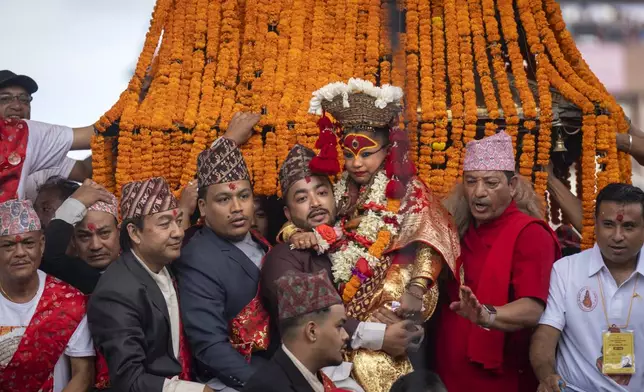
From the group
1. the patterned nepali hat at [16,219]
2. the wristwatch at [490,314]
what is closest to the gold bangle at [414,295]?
the wristwatch at [490,314]

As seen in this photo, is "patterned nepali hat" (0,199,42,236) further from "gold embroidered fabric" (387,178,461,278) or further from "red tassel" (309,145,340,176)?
"gold embroidered fabric" (387,178,461,278)

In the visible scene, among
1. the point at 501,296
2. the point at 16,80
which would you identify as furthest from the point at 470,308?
the point at 16,80

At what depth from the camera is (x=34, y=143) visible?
14.7 feet

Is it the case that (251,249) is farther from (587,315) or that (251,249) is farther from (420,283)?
(587,315)

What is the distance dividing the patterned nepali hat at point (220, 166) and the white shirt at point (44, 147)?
1.14m

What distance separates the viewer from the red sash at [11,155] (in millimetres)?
4344

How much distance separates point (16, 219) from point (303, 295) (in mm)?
1662

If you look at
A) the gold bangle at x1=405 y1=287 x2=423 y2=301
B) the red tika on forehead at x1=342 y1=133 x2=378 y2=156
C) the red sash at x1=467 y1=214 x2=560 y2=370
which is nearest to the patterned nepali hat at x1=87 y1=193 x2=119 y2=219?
the red tika on forehead at x1=342 y1=133 x2=378 y2=156

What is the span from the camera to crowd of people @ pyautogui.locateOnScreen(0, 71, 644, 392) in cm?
353

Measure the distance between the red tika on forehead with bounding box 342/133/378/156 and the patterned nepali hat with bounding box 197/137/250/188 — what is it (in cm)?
60

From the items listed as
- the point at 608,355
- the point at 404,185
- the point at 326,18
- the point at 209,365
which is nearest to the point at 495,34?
the point at 326,18

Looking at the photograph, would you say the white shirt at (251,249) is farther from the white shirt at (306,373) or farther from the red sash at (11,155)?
the red sash at (11,155)

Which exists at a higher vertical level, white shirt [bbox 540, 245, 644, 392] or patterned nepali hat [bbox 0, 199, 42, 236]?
patterned nepali hat [bbox 0, 199, 42, 236]

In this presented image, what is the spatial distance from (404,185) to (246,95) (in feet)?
4.95
